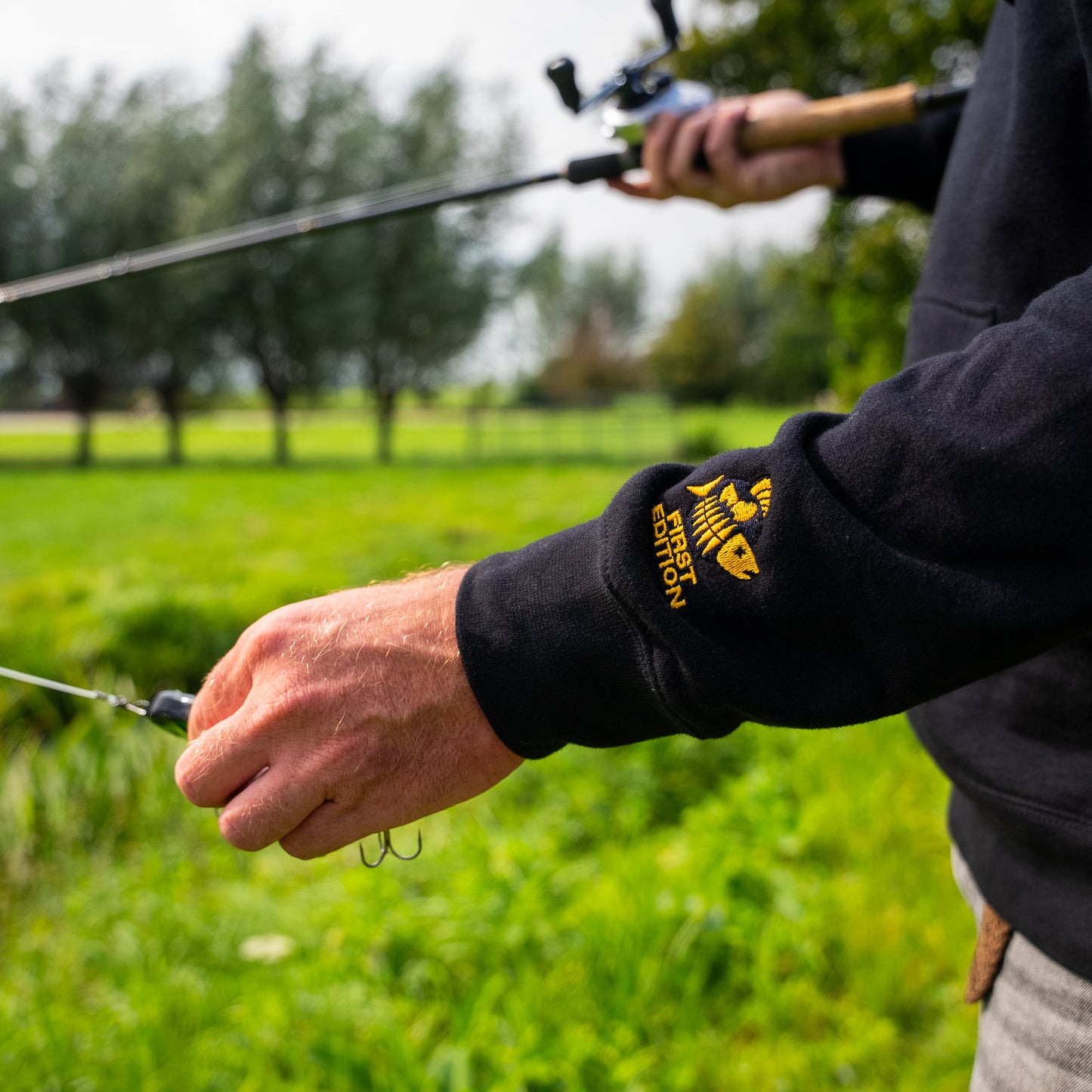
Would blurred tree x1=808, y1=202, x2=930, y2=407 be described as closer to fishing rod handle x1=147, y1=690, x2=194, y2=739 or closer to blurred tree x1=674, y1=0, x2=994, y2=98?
blurred tree x1=674, y1=0, x2=994, y2=98

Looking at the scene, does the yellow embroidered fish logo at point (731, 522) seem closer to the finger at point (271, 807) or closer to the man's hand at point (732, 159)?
the finger at point (271, 807)

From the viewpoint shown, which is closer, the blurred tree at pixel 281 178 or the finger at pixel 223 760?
the finger at pixel 223 760

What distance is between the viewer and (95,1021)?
9.23 ft

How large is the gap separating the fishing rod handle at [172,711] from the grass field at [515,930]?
0.47 m

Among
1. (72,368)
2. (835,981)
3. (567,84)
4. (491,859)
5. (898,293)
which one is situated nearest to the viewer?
(567,84)

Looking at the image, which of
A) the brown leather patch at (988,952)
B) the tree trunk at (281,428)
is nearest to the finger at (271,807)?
the brown leather patch at (988,952)

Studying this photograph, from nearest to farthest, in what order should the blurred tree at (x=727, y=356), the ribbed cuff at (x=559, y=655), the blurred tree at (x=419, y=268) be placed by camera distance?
the ribbed cuff at (x=559, y=655) → the blurred tree at (x=419, y=268) → the blurred tree at (x=727, y=356)

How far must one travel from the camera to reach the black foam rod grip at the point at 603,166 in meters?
2.41

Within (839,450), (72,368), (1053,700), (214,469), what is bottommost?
(214,469)

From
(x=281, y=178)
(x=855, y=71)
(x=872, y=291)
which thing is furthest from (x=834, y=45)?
(x=281, y=178)

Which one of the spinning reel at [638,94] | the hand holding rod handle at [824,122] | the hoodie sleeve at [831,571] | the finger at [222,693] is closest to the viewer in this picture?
the hoodie sleeve at [831,571]

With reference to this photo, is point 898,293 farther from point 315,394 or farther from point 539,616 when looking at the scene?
point 315,394

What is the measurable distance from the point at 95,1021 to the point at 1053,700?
9.19ft

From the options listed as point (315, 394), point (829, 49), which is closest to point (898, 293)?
point (829, 49)
